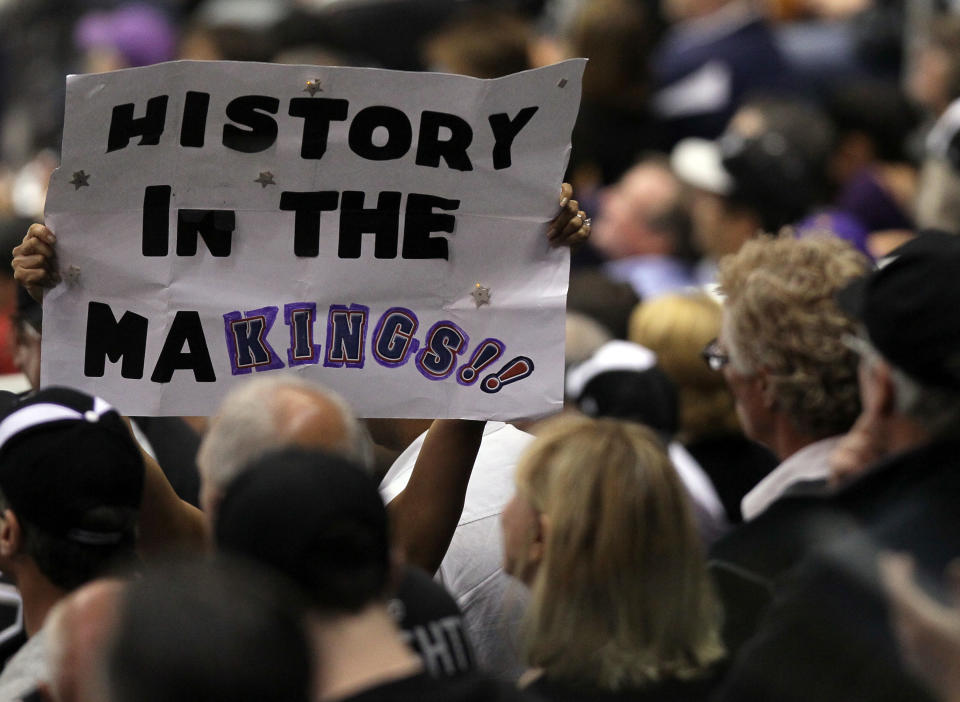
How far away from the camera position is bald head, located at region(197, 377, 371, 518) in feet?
8.93

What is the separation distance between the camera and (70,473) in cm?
298

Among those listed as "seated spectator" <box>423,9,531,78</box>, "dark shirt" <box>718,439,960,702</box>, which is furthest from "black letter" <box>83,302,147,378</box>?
"seated spectator" <box>423,9,531,78</box>

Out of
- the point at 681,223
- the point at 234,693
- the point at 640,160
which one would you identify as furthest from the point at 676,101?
the point at 234,693

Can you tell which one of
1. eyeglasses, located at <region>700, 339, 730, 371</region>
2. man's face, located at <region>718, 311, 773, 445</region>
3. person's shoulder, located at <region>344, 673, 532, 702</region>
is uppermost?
A: eyeglasses, located at <region>700, 339, 730, 371</region>

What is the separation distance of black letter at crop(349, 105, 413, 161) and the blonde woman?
96cm

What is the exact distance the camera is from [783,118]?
695 cm

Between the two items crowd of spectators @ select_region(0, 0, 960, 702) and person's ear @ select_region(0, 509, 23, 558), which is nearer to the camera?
crowd of spectators @ select_region(0, 0, 960, 702)

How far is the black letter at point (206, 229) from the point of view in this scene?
3.67m

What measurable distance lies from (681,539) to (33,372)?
204cm

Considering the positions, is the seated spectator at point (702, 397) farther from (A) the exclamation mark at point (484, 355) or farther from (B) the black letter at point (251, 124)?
(B) the black letter at point (251, 124)

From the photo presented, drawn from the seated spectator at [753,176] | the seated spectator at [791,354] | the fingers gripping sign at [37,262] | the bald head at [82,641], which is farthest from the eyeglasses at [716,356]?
the seated spectator at [753,176]

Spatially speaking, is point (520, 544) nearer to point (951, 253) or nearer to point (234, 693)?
point (951, 253)

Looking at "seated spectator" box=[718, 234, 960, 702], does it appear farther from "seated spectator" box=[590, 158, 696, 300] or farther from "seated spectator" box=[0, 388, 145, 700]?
"seated spectator" box=[590, 158, 696, 300]

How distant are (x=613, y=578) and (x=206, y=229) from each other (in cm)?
138
